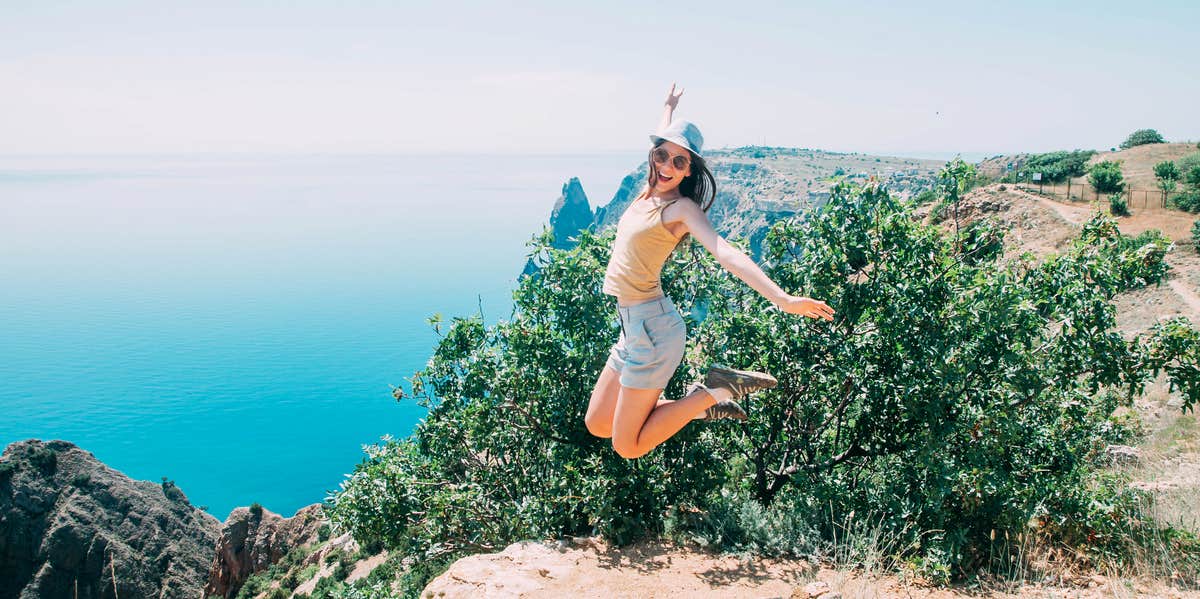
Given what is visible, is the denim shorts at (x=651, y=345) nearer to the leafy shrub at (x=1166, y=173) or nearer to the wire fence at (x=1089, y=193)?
the wire fence at (x=1089, y=193)

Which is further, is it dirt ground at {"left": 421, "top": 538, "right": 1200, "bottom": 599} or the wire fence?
the wire fence

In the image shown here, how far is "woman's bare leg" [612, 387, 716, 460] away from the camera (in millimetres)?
4648

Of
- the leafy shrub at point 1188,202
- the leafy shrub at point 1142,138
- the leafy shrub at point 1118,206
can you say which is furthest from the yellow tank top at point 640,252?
the leafy shrub at point 1142,138

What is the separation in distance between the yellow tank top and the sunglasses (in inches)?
9.8

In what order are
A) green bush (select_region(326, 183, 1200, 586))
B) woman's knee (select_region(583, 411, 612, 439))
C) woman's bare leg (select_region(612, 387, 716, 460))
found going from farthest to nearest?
green bush (select_region(326, 183, 1200, 586)) → woman's knee (select_region(583, 411, 612, 439)) → woman's bare leg (select_region(612, 387, 716, 460))

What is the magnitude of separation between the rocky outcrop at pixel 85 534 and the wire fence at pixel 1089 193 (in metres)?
64.3

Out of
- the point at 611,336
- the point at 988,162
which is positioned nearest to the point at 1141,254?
the point at 611,336

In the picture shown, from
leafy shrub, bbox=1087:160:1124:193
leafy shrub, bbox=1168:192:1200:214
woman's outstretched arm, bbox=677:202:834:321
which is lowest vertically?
woman's outstretched arm, bbox=677:202:834:321

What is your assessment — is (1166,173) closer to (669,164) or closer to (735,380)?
(735,380)

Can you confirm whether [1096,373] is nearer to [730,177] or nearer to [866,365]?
[866,365]

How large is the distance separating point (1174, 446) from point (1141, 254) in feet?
21.4

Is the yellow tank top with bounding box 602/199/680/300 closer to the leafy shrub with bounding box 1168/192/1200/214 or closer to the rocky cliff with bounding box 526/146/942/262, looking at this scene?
the leafy shrub with bounding box 1168/192/1200/214

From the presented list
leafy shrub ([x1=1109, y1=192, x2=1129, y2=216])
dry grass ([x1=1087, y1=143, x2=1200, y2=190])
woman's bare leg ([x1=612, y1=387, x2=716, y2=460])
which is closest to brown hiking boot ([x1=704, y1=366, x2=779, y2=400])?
woman's bare leg ([x1=612, y1=387, x2=716, y2=460])

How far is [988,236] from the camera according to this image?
6648 mm
